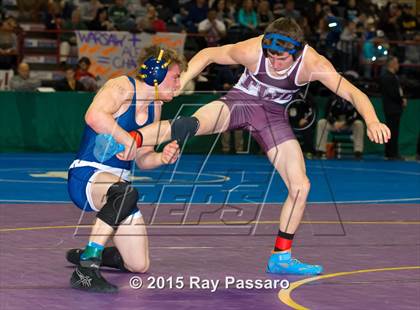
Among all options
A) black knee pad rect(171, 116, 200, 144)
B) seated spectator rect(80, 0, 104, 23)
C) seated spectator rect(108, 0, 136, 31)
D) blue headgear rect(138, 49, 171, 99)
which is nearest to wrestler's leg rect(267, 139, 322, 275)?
black knee pad rect(171, 116, 200, 144)

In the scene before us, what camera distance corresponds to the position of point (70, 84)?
71.4 feet

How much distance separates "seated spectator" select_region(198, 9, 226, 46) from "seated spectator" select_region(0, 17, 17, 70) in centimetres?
440

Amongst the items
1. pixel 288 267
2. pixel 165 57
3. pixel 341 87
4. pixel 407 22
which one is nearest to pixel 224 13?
pixel 407 22

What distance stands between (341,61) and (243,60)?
14.9 metres

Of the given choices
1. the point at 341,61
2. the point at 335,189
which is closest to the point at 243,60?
the point at 335,189

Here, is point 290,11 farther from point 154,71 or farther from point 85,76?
point 154,71

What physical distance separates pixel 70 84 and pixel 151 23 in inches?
116

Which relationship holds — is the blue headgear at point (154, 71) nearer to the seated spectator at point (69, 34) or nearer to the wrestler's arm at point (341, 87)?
the wrestler's arm at point (341, 87)

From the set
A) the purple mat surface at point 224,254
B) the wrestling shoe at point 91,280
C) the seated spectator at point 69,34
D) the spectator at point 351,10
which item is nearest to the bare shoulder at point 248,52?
the purple mat surface at point 224,254

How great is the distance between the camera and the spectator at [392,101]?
21.6m

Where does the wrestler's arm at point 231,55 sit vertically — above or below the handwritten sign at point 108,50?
above

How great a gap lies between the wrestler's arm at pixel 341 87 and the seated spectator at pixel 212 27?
15.6 m

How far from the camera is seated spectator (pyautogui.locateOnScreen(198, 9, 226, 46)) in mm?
23891

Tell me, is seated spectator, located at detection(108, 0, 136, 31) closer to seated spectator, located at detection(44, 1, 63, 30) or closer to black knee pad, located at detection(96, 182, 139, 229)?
seated spectator, located at detection(44, 1, 63, 30)
